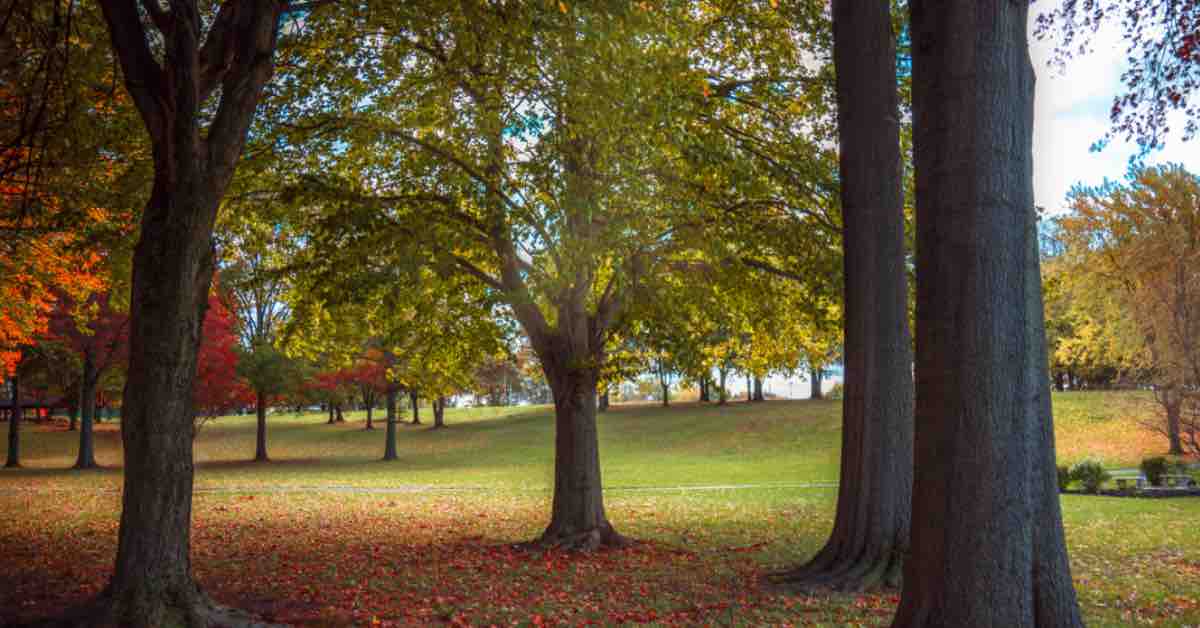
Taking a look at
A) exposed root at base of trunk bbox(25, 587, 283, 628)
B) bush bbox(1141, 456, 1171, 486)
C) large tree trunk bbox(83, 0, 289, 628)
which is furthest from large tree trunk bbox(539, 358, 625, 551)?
bush bbox(1141, 456, 1171, 486)

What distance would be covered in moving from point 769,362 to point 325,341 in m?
8.90

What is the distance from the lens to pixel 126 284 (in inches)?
536

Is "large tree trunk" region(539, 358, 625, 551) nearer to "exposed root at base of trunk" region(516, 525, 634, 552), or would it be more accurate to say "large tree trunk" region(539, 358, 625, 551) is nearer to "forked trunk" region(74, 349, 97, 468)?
"exposed root at base of trunk" region(516, 525, 634, 552)

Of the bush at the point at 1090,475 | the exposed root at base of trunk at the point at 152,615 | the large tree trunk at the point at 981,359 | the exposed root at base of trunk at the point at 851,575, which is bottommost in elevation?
the bush at the point at 1090,475

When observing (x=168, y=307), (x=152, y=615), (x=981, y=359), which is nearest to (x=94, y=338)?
(x=168, y=307)

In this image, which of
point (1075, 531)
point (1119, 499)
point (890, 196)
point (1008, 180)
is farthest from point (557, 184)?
point (1119, 499)

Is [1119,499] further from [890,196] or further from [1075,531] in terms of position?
[890,196]

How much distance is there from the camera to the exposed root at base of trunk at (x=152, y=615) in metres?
6.46

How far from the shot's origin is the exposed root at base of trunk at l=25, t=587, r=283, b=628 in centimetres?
646

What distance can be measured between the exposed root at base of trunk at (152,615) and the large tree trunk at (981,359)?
5.59 metres

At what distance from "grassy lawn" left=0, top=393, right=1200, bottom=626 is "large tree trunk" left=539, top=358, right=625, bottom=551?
76 cm

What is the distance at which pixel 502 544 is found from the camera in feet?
42.6

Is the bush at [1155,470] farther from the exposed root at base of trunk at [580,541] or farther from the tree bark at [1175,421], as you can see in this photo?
the exposed root at base of trunk at [580,541]

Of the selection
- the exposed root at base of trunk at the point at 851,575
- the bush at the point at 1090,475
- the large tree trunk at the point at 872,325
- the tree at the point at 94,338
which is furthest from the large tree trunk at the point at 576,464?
the tree at the point at 94,338
